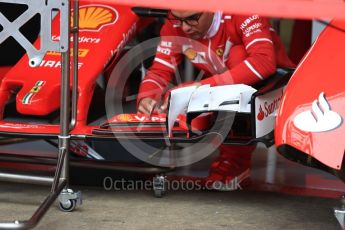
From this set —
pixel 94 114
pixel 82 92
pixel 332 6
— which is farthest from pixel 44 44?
pixel 332 6

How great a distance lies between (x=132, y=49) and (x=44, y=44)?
1.08 meters

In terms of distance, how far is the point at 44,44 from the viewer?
3.71 meters

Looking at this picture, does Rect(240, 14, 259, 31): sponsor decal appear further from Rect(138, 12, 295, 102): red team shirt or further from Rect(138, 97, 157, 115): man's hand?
Rect(138, 97, 157, 115): man's hand

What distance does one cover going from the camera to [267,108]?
3.84 meters

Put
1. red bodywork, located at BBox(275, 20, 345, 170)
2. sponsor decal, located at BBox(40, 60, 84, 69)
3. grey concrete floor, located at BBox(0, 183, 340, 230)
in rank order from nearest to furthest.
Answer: red bodywork, located at BBox(275, 20, 345, 170)
grey concrete floor, located at BBox(0, 183, 340, 230)
sponsor decal, located at BBox(40, 60, 84, 69)

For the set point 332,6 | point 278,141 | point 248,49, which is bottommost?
point 278,141

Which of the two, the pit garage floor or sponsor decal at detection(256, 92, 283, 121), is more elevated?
sponsor decal at detection(256, 92, 283, 121)

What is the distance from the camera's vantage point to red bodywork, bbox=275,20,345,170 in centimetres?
309

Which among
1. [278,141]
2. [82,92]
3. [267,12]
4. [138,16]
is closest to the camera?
[267,12]

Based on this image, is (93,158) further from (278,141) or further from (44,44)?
(278,141)

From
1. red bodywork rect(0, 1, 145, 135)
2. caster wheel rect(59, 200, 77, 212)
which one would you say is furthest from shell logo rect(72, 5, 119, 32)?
caster wheel rect(59, 200, 77, 212)

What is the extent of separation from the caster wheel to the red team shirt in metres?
0.73

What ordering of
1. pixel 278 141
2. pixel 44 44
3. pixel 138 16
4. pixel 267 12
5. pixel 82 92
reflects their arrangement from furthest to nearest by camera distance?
1. pixel 138 16
2. pixel 82 92
3. pixel 44 44
4. pixel 278 141
5. pixel 267 12

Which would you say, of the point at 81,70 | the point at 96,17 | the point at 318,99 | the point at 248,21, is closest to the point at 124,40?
the point at 96,17
